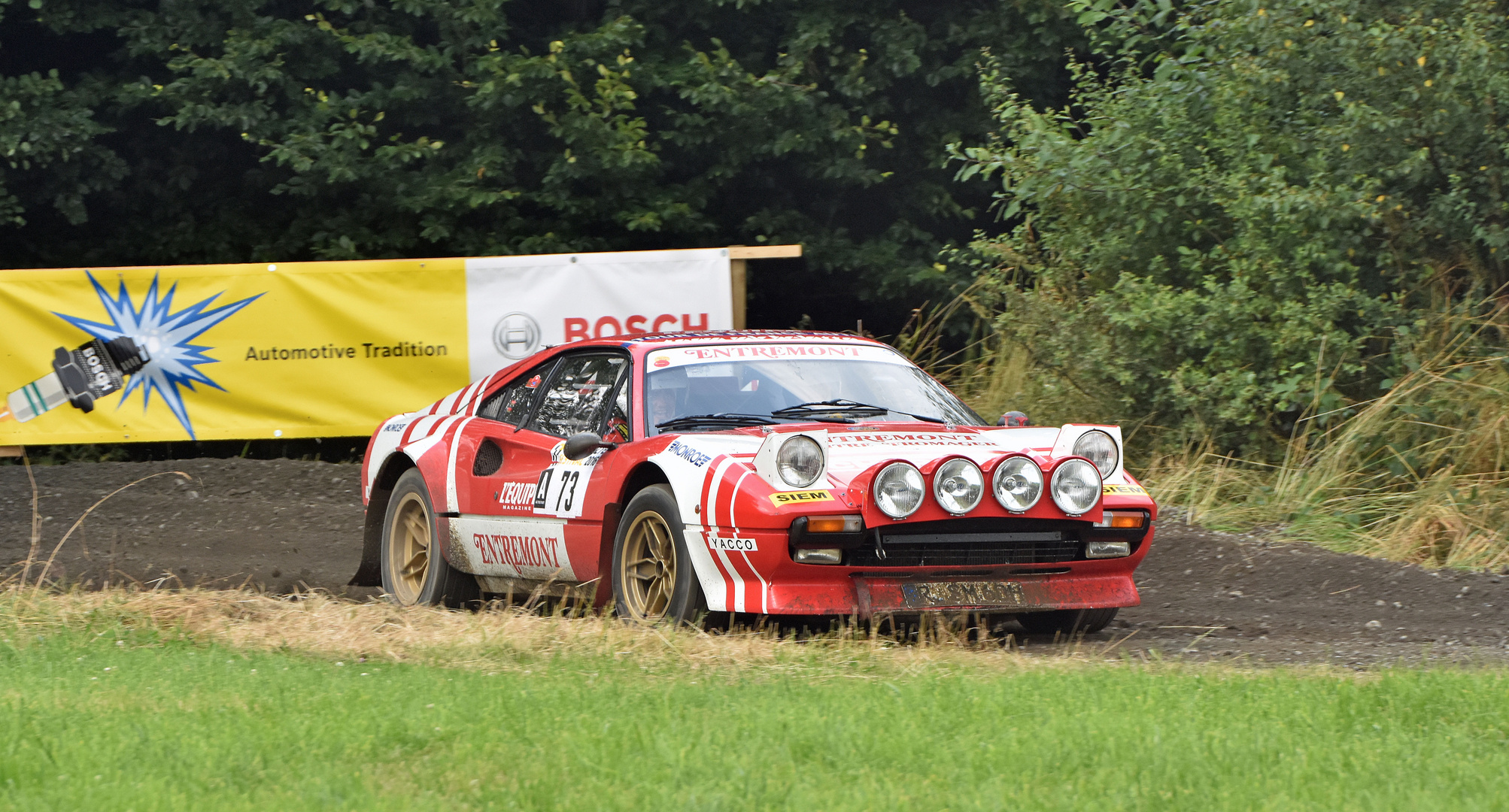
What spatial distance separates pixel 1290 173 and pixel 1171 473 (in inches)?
85.1

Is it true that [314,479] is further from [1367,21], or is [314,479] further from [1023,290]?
[1367,21]

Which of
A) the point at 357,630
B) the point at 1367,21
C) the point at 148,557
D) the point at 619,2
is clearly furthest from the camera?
the point at 619,2

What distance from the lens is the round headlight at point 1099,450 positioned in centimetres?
684

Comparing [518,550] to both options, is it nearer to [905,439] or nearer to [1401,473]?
[905,439]

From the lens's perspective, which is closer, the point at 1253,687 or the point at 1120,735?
the point at 1120,735

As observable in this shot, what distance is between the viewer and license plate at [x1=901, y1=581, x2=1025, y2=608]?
634 cm

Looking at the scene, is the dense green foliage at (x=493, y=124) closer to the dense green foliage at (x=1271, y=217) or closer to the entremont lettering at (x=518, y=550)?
the dense green foliage at (x=1271, y=217)

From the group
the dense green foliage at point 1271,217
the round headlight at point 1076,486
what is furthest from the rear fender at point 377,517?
the dense green foliage at point 1271,217

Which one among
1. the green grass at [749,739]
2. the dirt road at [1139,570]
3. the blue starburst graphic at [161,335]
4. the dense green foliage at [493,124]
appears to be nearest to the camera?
the green grass at [749,739]

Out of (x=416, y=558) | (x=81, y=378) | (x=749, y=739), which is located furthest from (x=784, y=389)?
(x=81, y=378)

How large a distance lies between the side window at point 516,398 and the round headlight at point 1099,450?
2663 millimetres

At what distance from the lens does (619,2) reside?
16.7 meters

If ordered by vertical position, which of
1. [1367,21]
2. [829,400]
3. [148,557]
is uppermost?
[1367,21]

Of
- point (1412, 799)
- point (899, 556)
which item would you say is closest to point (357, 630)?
point (899, 556)
